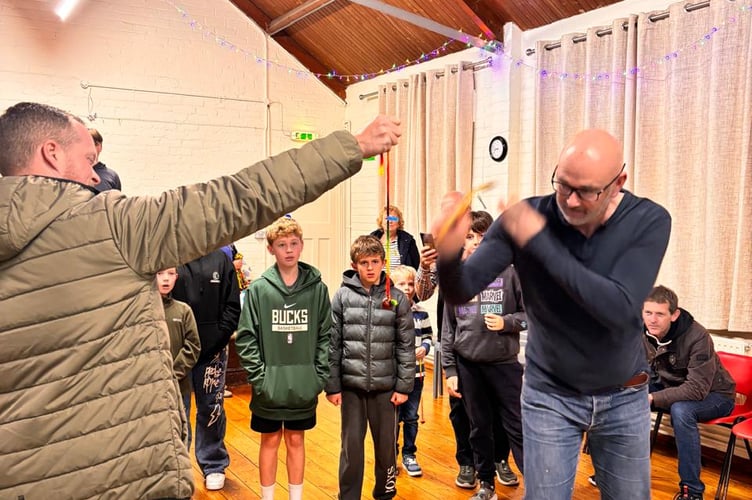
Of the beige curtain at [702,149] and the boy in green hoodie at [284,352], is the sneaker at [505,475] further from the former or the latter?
the beige curtain at [702,149]

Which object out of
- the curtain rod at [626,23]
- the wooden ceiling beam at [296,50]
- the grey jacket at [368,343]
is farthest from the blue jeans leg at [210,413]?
the wooden ceiling beam at [296,50]

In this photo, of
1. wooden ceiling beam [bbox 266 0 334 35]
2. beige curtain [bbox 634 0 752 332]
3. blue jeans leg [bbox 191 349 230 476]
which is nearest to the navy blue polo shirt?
blue jeans leg [bbox 191 349 230 476]

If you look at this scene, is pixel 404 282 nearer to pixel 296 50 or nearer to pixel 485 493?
pixel 485 493

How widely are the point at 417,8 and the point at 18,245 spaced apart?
5333mm

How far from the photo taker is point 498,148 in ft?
19.0

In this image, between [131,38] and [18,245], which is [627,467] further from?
[131,38]

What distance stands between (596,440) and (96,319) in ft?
4.70

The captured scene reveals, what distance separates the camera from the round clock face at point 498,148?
570 centimetres

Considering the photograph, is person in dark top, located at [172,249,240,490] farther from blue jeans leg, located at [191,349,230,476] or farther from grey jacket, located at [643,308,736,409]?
grey jacket, located at [643,308,736,409]

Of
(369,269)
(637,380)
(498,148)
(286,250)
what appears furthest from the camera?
(498,148)

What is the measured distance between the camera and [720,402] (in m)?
3.52

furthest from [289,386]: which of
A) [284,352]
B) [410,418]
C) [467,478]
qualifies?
[467,478]

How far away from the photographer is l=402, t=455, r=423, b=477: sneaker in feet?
12.2

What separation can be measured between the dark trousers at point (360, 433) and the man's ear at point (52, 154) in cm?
196
